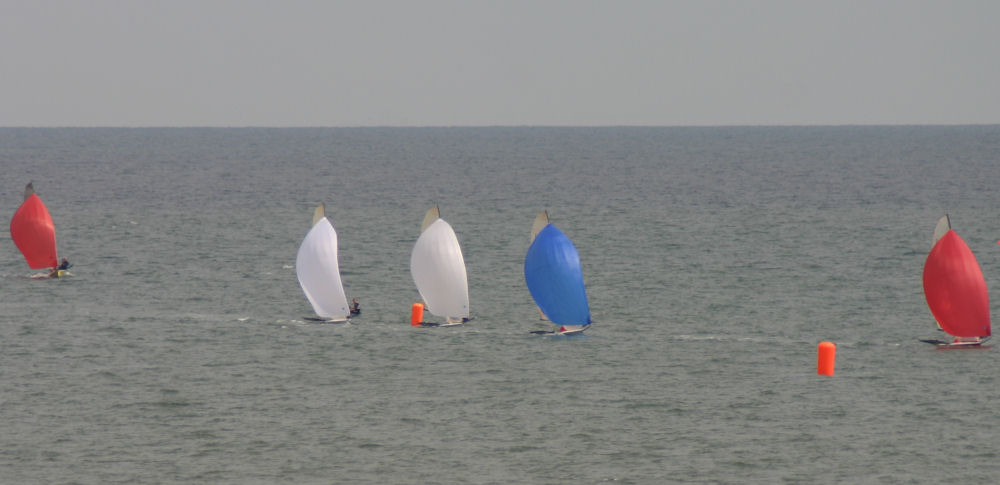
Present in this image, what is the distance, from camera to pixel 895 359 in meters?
48.6

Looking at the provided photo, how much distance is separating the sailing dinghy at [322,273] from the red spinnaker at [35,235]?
1926 cm

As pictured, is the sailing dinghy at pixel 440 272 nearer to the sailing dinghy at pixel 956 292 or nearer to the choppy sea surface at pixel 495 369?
the choppy sea surface at pixel 495 369

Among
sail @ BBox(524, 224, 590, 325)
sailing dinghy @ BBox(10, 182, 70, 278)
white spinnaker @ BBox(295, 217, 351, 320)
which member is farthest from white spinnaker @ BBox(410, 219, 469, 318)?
sailing dinghy @ BBox(10, 182, 70, 278)

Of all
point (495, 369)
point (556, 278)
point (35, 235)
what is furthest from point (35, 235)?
point (495, 369)

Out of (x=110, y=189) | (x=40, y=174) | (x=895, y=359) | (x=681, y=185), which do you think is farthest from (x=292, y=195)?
(x=895, y=359)

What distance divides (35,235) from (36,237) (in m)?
0.16

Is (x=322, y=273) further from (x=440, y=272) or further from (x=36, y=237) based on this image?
(x=36, y=237)

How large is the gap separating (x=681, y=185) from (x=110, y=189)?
6294cm

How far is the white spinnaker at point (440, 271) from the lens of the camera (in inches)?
2108

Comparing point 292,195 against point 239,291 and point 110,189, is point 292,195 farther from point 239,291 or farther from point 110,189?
point 239,291

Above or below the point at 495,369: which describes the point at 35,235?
above

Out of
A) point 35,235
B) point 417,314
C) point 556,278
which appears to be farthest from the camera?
point 35,235

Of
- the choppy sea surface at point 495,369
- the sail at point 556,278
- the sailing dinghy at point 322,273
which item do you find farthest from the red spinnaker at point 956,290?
the sailing dinghy at point 322,273

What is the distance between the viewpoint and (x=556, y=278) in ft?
169
